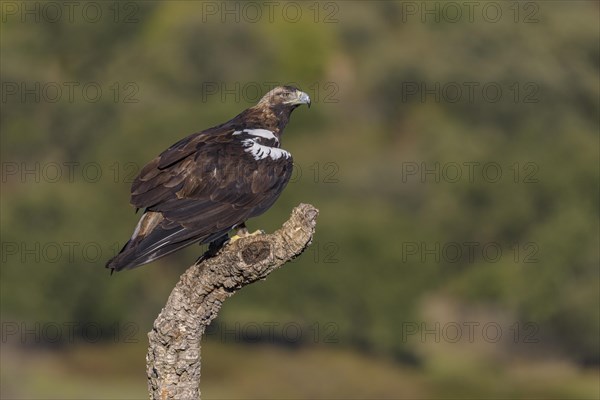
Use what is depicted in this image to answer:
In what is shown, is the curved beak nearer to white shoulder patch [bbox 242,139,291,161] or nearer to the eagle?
the eagle

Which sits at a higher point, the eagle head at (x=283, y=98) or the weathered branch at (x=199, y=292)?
the eagle head at (x=283, y=98)

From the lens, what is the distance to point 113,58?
79.2 meters

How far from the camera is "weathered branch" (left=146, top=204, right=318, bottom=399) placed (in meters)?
9.10

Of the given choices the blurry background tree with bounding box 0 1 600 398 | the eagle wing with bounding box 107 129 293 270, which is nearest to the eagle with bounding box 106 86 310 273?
the eagle wing with bounding box 107 129 293 270

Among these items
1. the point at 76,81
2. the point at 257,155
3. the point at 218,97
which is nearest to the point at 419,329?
the point at 218,97

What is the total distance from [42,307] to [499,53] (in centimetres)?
3209

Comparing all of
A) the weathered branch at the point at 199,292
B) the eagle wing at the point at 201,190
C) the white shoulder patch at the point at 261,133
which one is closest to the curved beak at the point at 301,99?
the white shoulder patch at the point at 261,133

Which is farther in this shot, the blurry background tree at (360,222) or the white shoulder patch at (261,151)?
A: the blurry background tree at (360,222)

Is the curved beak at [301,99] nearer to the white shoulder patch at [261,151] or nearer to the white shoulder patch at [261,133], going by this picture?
the white shoulder patch at [261,133]

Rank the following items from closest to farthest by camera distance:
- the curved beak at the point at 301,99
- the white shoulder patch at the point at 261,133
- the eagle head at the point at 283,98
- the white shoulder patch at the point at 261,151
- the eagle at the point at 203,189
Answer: the eagle at the point at 203,189
the white shoulder patch at the point at 261,151
the white shoulder patch at the point at 261,133
the eagle head at the point at 283,98
the curved beak at the point at 301,99

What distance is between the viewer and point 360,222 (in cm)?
6047

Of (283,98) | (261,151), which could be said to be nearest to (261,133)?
(261,151)

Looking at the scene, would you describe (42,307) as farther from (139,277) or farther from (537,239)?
(537,239)

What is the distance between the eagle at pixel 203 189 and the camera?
1038 cm
